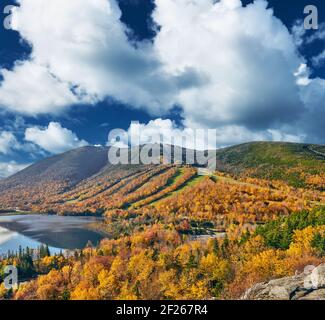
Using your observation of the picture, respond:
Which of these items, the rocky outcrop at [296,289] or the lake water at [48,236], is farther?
the lake water at [48,236]

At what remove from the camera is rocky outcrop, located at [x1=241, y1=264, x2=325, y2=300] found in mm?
18163

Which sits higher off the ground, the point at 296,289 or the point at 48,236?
the point at 296,289

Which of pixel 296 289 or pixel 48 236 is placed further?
pixel 48 236

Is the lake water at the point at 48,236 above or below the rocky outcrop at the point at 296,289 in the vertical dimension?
below

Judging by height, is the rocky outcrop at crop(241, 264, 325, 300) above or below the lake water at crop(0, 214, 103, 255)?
above

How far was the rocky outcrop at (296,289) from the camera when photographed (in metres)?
18.2

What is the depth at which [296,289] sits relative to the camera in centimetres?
1941

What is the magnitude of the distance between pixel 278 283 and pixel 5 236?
14197 cm

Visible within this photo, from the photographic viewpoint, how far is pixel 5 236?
137 m

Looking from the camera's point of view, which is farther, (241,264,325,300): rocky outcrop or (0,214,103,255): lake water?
(0,214,103,255): lake water
